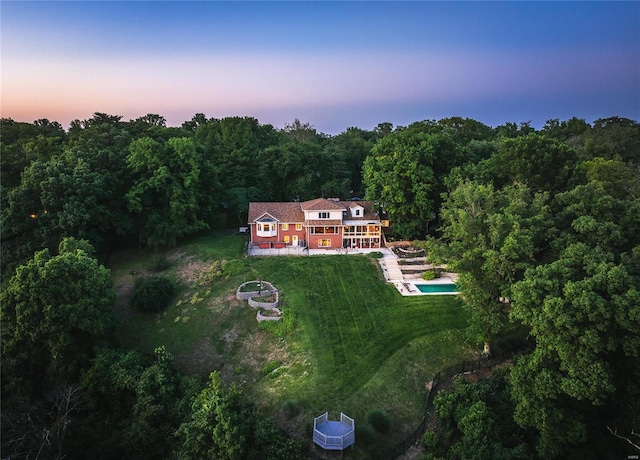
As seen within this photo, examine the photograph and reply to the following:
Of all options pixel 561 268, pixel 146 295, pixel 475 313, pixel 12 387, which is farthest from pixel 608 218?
pixel 12 387

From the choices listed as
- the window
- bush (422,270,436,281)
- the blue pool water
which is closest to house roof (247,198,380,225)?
the window

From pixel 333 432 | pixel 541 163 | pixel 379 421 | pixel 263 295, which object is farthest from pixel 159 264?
pixel 541 163

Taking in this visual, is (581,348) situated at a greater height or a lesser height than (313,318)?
greater

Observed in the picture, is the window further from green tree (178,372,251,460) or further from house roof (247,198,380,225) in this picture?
green tree (178,372,251,460)

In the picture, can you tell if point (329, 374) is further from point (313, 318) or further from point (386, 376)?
point (313, 318)

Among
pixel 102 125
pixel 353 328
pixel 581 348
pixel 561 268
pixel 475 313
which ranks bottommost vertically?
pixel 353 328

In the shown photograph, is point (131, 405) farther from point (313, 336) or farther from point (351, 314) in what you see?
point (351, 314)

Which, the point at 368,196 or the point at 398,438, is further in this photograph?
the point at 368,196

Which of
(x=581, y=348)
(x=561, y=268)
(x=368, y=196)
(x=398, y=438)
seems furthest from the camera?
(x=368, y=196)
